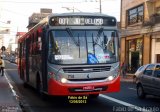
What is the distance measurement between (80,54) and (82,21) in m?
1.18

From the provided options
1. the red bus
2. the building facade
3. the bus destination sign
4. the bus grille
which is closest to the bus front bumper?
the red bus

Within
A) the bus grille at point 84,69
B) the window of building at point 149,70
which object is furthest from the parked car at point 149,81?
Result: the bus grille at point 84,69

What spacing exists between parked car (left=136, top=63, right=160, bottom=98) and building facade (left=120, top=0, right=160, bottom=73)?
755 inches

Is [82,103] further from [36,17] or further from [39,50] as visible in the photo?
[36,17]

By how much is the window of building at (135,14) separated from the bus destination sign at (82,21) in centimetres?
2718

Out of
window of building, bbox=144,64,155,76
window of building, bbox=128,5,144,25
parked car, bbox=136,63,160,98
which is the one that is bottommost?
parked car, bbox=136,63,160,98

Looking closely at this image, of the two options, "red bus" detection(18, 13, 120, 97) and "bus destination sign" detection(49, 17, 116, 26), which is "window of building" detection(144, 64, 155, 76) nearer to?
"red bus" detection(18, 13, 120, 97)

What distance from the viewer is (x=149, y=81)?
16531mm

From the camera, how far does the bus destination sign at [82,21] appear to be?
44.3 ft

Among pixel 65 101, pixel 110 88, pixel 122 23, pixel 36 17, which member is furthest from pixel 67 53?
pixel 36 17

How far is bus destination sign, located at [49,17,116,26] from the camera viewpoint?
13508mm

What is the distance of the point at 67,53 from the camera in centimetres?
1320

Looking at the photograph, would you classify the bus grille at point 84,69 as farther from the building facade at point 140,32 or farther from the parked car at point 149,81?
the building facade at point 140,32

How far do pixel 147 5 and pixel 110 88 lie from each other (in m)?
26.9
